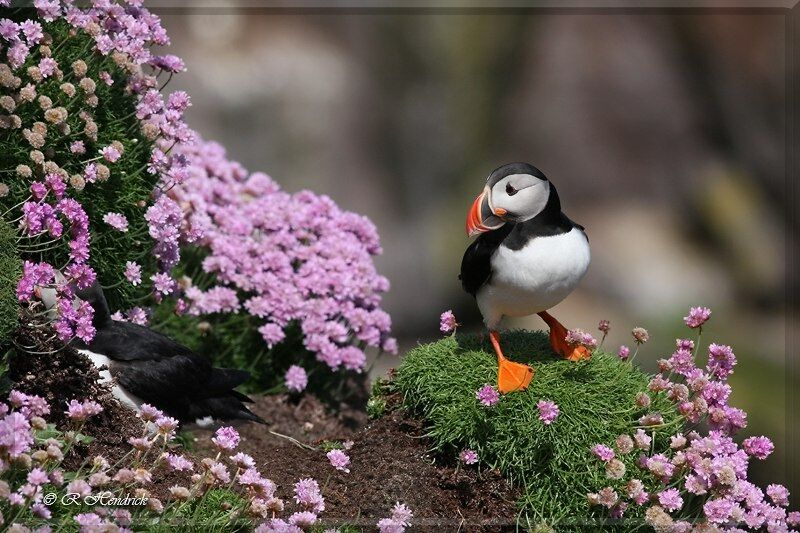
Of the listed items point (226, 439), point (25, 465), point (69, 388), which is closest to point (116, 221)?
point (69, 388)

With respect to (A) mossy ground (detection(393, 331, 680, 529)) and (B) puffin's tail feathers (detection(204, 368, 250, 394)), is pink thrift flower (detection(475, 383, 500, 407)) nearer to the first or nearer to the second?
(A) mossy ground (detection(393, 331, 680, 529))

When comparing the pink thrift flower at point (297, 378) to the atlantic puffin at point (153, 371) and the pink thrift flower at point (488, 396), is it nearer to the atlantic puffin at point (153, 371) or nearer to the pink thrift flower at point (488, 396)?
the atlantic puffin at point (153, 371)

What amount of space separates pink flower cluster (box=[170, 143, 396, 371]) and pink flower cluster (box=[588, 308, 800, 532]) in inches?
80.9

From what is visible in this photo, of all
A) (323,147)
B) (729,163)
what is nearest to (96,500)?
(323,147)

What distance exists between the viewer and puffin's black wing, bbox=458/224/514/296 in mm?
4059

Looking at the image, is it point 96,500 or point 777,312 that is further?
point 777,312

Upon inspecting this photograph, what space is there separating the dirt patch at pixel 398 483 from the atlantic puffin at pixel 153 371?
1.23 ft

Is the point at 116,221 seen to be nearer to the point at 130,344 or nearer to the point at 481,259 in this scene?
the point at 130,344

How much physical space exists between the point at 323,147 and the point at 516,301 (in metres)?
5.87

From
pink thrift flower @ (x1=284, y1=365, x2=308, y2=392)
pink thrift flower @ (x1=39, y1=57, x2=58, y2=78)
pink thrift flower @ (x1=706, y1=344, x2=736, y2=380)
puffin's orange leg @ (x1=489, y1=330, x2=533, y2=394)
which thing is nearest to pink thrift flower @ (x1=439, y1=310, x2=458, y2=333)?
puffin's orange leg @ (x1=489, y1=330, x2=533, y2=394)

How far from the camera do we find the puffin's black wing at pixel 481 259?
406cm

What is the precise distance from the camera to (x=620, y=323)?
10.2 metres

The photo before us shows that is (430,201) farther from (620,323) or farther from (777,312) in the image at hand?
(777,312)

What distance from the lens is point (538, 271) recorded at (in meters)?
3.89
